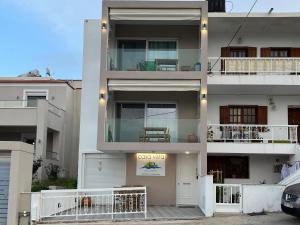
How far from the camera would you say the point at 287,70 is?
23.3 meters

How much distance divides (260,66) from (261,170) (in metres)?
5.26

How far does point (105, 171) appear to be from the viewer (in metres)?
24.1

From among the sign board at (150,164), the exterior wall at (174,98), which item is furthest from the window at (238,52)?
the sign board at (150,164)

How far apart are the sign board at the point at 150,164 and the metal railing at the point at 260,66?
16.6 feet

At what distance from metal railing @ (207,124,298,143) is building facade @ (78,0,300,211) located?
0.05 meters

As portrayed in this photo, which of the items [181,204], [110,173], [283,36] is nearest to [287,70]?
[283,36]

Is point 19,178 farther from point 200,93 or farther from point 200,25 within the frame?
point 200,25

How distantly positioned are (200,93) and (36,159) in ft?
31.8

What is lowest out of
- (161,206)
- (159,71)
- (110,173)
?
(161,206)

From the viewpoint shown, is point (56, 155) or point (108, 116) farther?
point (56, 155)

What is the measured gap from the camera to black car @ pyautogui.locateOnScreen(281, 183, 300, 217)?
15.3 metres

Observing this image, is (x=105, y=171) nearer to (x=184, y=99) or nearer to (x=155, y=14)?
(x=184, y=99)

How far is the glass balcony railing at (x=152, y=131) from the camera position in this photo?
21.9 meters

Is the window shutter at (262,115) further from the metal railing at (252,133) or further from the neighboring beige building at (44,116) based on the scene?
the neighboring beige building at (44,116)
